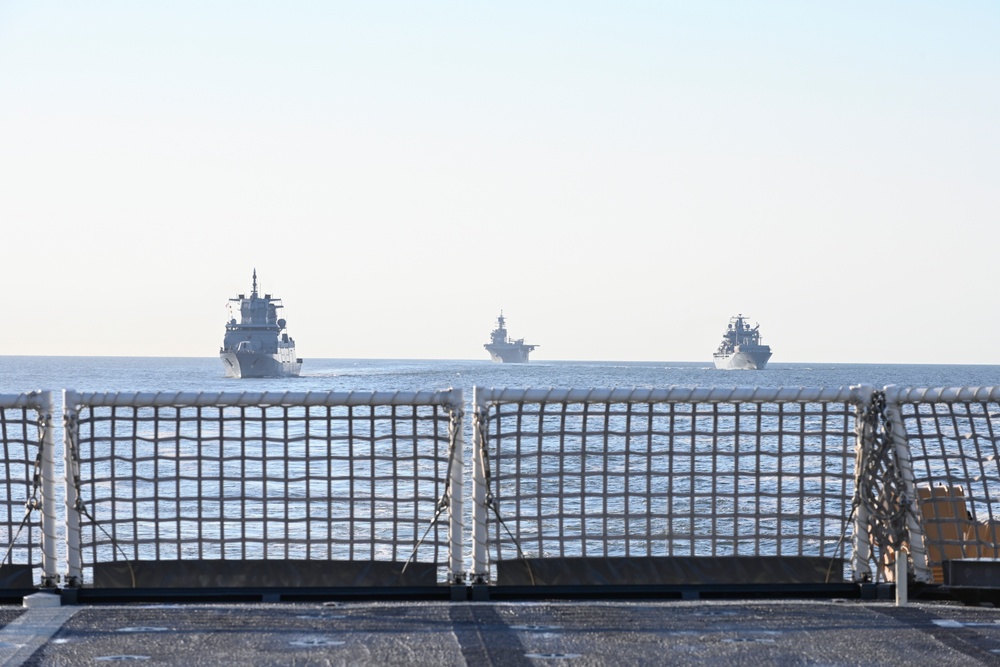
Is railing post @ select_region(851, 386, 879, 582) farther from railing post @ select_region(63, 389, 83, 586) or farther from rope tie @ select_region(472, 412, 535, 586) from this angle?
railing post @ select_region(63, 389, 83, 586)

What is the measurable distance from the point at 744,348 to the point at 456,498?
189 metres

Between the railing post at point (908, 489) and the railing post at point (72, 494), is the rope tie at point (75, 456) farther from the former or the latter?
the railing post at point (908, 489)

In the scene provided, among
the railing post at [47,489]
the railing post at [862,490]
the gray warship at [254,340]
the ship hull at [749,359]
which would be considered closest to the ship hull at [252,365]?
the gray warship at [254,340]

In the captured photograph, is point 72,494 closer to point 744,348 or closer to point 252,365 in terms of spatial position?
point 252,365

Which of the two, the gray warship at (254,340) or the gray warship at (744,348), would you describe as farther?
the gray warship at (744,348)

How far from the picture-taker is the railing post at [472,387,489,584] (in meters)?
6.60

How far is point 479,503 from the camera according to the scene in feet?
21.9

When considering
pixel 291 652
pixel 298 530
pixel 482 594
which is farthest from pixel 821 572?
pixel 298 530

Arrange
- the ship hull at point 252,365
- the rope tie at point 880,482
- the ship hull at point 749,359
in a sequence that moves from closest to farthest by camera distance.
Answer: the rope tie at point 880,482, the ship hull at point 252,365, the ship hull at point 749,359

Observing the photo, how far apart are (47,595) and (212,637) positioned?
1.33m

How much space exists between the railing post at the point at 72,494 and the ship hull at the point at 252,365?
118292 millimetres

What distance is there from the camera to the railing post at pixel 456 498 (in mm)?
6609

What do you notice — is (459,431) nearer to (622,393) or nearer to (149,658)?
(622,393)

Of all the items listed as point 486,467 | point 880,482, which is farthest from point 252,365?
point 880,482
